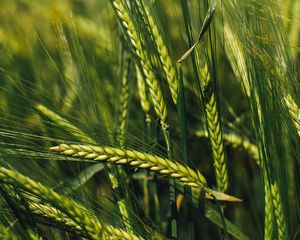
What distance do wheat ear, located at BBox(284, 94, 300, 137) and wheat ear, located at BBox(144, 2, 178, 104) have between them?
0.50ft

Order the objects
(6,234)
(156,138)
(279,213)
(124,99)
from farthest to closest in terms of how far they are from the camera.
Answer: (124,99) → (156,138) → (279,213) → (6,234)

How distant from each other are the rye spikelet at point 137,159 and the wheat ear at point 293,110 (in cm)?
15

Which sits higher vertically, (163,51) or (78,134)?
(163,51)

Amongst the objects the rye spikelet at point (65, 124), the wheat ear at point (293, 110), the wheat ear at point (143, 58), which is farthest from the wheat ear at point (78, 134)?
the wheat ear at point (293, 110)

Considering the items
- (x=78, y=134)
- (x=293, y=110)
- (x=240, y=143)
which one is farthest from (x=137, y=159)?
(x=240, y=143)

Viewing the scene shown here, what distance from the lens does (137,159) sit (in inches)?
31.1

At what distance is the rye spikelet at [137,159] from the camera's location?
77cm

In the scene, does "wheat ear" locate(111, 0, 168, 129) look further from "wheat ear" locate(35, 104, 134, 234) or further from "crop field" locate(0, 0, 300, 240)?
"wheat ear" locate(35, 104, 134, 234)

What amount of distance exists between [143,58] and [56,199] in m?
0.26

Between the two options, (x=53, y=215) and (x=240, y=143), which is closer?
(x=53, y=215)

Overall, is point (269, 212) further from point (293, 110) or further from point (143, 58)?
point (143, 58)

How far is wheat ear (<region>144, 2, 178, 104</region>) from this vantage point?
A: 2.80 ft

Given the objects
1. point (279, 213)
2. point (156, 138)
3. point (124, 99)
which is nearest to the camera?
point (279, 213)

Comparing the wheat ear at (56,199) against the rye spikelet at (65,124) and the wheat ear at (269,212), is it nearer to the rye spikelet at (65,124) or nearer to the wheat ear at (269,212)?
the rye spikelet at (65,124)
